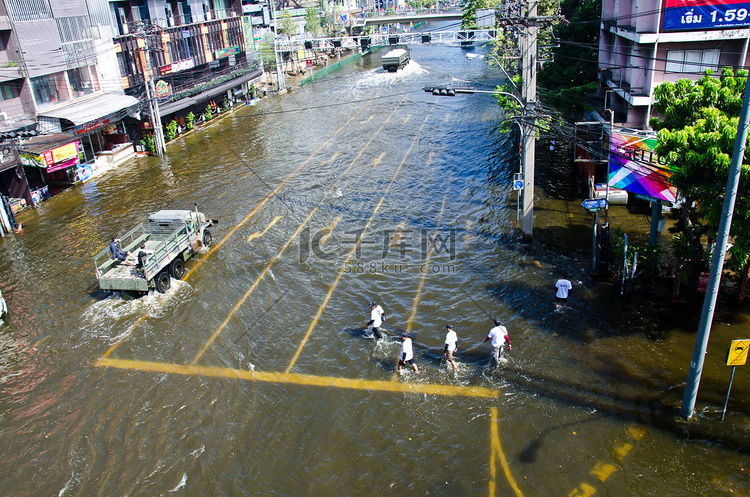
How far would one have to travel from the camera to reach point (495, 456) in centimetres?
1185

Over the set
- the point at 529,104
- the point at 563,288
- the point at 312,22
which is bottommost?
the point at 563,288

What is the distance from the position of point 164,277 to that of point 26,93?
744 inches

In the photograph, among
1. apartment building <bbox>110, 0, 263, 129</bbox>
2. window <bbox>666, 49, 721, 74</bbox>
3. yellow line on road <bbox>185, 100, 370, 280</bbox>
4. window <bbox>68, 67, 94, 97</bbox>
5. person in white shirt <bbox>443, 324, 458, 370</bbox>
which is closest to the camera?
person in white shirt <bbox>443, 324, 458, 370</bbox>

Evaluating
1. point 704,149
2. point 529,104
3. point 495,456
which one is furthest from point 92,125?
point 704,149

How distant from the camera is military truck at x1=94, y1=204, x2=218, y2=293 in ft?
61.2

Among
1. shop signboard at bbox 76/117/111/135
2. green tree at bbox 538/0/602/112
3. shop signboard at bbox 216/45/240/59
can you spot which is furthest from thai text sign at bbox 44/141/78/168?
green tree at bbox 538/0/602/112

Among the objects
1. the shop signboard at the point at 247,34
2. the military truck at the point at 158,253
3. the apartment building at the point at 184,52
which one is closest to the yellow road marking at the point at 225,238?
the military truck at the point at 158,253

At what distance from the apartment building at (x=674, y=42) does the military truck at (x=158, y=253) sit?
20189 mm

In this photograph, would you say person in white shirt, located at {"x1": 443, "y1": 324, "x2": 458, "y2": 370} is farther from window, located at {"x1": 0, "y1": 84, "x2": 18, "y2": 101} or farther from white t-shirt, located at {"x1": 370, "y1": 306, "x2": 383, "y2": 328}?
window, located at {"x1": 0, "y1": 84, "x2": 18, "y2": 101}

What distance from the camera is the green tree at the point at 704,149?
13.8 m

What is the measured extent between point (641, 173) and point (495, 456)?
10.5 metres

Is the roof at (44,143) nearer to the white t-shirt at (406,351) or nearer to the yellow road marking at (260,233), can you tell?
the yellow road marking at (260,233)

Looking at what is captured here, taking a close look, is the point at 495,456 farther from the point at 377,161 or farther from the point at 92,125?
the point at 92,125

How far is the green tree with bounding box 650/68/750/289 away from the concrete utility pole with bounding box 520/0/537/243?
4392 millimetres
